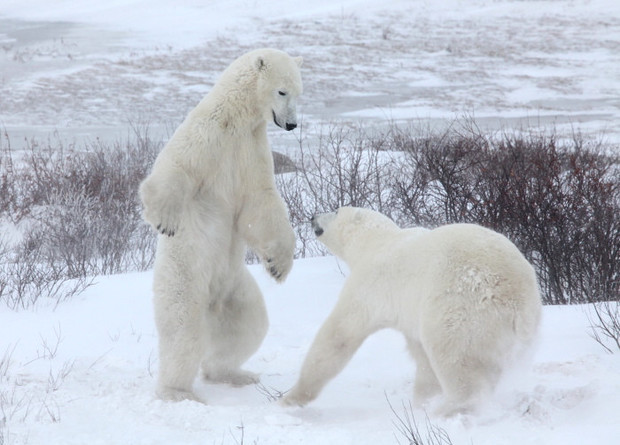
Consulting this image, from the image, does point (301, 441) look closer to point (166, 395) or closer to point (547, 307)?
point (166, 395)

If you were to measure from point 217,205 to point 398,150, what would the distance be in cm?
647

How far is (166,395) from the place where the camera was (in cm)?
367

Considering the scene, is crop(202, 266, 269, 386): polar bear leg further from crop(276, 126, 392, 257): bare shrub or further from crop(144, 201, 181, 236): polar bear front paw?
crop(276, 126, 392, 257): bare shrub

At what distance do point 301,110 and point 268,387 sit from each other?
1152cm

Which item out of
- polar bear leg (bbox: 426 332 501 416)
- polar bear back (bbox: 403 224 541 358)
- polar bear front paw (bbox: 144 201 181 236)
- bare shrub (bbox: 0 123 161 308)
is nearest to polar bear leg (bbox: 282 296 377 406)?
polar bear back (bbox: 403 224 541 358)

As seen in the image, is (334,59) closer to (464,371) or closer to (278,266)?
(278,266)

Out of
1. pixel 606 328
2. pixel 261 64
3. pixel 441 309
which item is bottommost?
pixel 606 328

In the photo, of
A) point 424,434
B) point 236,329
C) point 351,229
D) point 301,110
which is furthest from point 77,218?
point 301,110

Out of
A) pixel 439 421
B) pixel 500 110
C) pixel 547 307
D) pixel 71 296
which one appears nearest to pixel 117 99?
pixel 500 110

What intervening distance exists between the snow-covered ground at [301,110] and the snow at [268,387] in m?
0.01

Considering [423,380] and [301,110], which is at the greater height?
[423,380]

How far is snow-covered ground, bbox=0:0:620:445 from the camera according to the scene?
3.11 meters

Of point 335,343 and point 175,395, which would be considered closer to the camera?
point 335,343

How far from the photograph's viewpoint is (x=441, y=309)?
10.3ft
